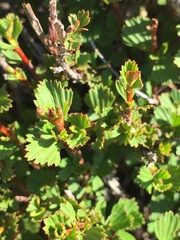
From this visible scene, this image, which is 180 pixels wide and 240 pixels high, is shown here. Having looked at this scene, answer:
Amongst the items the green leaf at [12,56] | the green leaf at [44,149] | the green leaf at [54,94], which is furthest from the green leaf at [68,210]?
the green leaf at [12,56]

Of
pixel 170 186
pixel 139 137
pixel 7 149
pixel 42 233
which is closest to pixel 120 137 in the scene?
pixel 139 137

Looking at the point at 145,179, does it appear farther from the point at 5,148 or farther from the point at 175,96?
the point at 5,148

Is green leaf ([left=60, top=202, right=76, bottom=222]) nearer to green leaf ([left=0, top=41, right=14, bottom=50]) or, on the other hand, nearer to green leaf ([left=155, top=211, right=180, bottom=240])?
green leaf ([left=155, top=211, right=180, bottom=240])

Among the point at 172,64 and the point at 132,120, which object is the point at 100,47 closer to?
the point at 172,64

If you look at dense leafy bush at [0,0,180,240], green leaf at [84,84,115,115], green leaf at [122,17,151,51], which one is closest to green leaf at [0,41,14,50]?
dense leafy bush at [0,0,180,240]

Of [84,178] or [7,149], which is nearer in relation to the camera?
[7,149]

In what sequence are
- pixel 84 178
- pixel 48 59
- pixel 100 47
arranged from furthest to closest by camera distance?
pixel 100 47, pixel 84 178, pixel 48 59

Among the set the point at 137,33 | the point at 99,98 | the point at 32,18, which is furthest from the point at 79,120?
the point at 137,33
